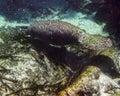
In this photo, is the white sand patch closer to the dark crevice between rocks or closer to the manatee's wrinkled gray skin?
the manatee's wrinkled gray skin

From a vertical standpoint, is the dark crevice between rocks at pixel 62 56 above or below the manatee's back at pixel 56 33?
below

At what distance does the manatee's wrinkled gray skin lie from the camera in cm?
569

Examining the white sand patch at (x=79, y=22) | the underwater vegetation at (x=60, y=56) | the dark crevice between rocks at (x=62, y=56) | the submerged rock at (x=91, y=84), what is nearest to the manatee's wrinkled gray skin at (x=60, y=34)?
the underwater vegetation at (x=60, y=56)

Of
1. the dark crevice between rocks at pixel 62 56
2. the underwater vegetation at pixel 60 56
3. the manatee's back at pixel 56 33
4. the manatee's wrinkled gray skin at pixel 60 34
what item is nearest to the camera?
the underwater vegetation at pixel 60 56

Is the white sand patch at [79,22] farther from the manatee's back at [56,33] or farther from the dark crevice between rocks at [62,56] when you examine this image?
the dark crevice between rocks at [62,56]

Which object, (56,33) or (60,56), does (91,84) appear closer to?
(60,56)

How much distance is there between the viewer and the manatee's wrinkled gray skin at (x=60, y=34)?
5.69 meters


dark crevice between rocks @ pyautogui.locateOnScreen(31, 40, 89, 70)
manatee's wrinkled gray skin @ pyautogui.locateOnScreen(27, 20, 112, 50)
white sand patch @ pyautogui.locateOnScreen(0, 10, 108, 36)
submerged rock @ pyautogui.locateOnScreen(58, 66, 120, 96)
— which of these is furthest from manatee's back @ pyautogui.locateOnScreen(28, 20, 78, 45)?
submerged rock @ pyautogui.locateOnScreen(58, 66, 120, 96)

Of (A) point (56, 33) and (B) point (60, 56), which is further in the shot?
(A) point (56, 33)

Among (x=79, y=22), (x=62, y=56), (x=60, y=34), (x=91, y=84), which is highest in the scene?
(x=79, y=22)

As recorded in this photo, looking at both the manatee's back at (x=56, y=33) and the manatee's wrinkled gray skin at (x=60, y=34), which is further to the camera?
the manatee's back at (x=56, y=33)

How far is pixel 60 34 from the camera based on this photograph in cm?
595

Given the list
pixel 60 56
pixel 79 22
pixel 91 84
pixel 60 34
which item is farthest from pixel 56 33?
pixel 91 84

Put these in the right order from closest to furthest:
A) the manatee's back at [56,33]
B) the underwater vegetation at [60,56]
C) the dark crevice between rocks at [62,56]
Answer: the underwater vegetation at [60,56]
the dark crevice between rocks at [62,56]
the manatee's back at [56,33]
